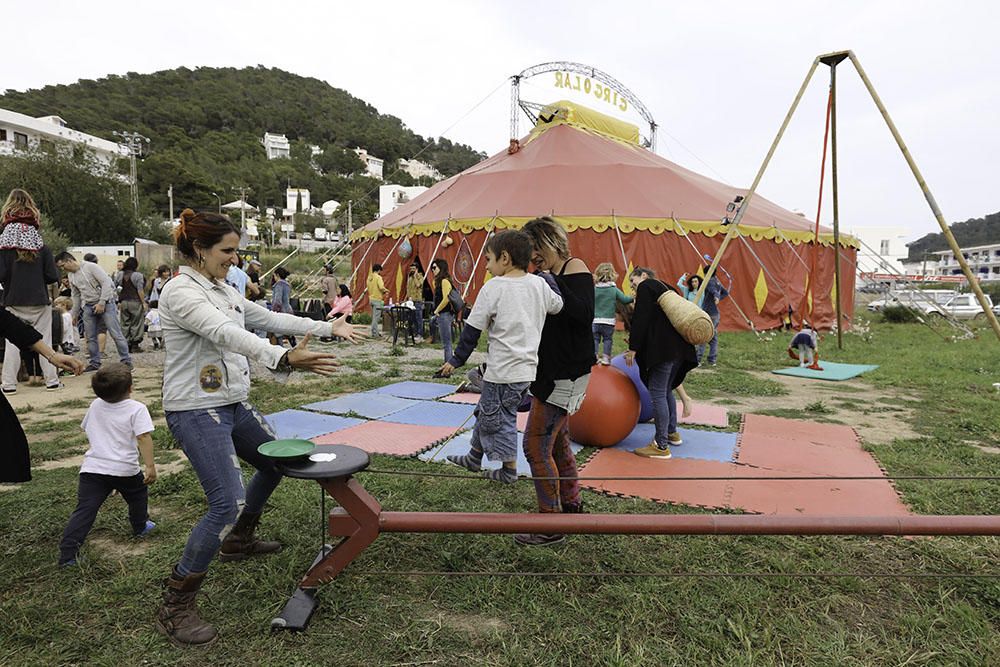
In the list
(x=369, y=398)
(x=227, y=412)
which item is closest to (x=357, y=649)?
(x=227, y=412)

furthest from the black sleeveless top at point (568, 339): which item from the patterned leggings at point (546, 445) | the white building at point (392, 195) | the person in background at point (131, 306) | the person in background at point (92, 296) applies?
the white building at point (392, 195)

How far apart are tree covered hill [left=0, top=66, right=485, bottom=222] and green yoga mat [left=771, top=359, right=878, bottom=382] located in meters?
71.3

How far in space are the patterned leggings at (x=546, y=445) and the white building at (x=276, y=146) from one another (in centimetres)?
13617

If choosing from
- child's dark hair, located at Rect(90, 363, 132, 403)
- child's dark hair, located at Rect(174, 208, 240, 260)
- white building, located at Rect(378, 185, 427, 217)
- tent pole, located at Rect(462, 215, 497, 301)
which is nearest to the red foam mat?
child's dark hair, located at Rect(90, 363, 132, 403)

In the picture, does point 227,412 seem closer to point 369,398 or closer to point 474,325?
point 474,325

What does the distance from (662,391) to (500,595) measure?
2610mm

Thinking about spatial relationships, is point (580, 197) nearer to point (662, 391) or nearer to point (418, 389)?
point (418, 389)

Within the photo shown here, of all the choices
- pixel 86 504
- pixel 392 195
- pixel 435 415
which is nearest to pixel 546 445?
pixel 86 504

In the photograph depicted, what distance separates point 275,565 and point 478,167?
16496 millimetres

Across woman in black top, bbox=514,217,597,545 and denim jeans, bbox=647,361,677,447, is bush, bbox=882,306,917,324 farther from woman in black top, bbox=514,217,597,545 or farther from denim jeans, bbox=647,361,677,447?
woman in black top, bbox=514,217,597,545

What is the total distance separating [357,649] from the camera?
2.43 metres

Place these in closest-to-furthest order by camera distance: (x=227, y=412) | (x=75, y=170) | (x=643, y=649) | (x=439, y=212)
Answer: (x=643, y=649) < (x=227, y=412) < (x=439, y=212) < (x=75, y=170)

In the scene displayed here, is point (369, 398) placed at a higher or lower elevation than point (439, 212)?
lower

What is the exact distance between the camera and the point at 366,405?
6.77m
